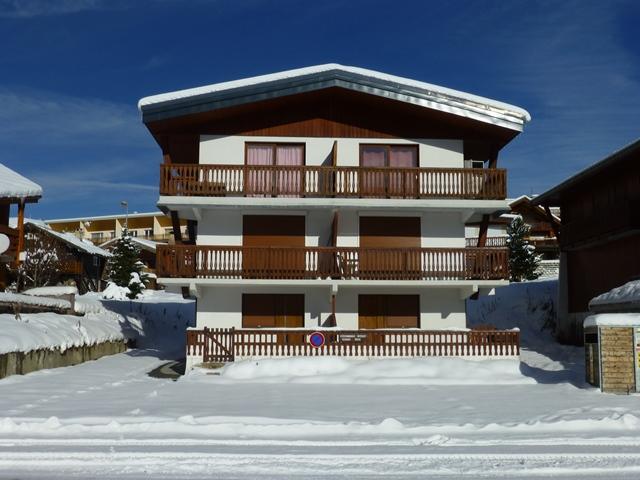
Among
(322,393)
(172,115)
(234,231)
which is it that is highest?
(172,115)

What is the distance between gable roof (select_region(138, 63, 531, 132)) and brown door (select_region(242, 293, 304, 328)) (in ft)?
21.4

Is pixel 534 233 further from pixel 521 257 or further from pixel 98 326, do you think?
pixel 98 326

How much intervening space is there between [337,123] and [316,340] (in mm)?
8110

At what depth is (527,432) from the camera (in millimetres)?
10438

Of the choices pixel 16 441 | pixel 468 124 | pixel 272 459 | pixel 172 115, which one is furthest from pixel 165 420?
pixel 468 124

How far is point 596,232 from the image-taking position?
84.9 feet

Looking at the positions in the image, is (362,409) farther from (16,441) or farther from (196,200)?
(196,200)

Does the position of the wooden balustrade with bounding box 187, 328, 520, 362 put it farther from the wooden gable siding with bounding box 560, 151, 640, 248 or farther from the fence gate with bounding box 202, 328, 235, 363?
the wooden gable siding with bounding box 560, 151, 640, 248

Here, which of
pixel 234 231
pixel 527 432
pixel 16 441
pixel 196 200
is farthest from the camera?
pixel 234 231

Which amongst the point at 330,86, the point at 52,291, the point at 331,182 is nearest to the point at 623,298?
the point at 331,182

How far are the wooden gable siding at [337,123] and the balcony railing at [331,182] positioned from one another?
6.39 feet

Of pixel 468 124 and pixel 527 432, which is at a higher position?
pixel 468 124

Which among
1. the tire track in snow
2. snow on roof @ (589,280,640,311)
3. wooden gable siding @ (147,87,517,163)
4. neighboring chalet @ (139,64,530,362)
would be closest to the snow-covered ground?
the tire track in snow

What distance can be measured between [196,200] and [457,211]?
28.4ft
